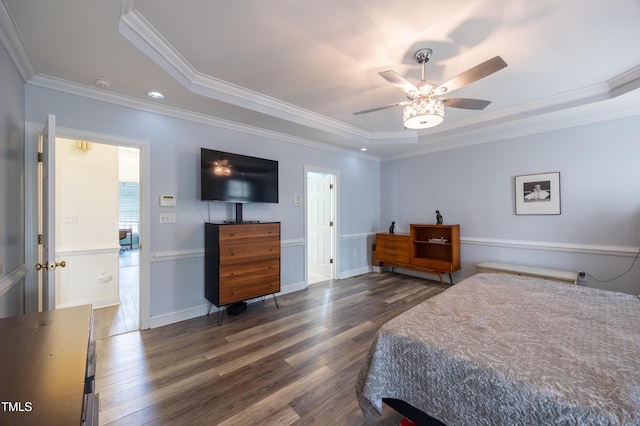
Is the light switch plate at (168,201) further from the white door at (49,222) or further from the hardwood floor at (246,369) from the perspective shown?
the hardwood floor at (246,369)

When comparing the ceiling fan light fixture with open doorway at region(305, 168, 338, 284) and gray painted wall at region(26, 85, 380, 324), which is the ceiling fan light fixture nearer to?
gray painted wall at region(26, 85, 380, 324)

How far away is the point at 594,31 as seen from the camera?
197 cm

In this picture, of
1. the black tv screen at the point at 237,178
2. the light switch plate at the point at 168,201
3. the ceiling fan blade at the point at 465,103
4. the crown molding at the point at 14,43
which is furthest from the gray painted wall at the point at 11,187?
the ceiling fan blade at the point at 465,103

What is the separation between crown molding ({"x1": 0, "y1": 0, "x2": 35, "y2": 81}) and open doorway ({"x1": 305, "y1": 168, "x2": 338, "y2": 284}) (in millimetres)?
3515

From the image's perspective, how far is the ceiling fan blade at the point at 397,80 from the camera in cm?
187

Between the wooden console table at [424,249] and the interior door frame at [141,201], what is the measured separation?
3.85 m

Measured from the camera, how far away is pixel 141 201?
113 inches

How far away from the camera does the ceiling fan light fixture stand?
6.86 ft

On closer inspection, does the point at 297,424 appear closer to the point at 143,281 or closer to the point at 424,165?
the point at 143,281

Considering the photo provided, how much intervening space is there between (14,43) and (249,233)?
234 cm

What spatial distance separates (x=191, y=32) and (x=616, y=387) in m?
3.07

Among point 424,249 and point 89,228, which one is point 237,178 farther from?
point 424,249

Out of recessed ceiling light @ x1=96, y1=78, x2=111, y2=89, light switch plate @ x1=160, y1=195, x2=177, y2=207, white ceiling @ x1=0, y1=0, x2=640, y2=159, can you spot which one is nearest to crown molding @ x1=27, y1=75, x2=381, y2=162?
white ceiling @ x1=0, y1=0, x2=640, y2=159

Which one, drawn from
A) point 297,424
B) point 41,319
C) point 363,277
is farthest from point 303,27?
point 363,277
